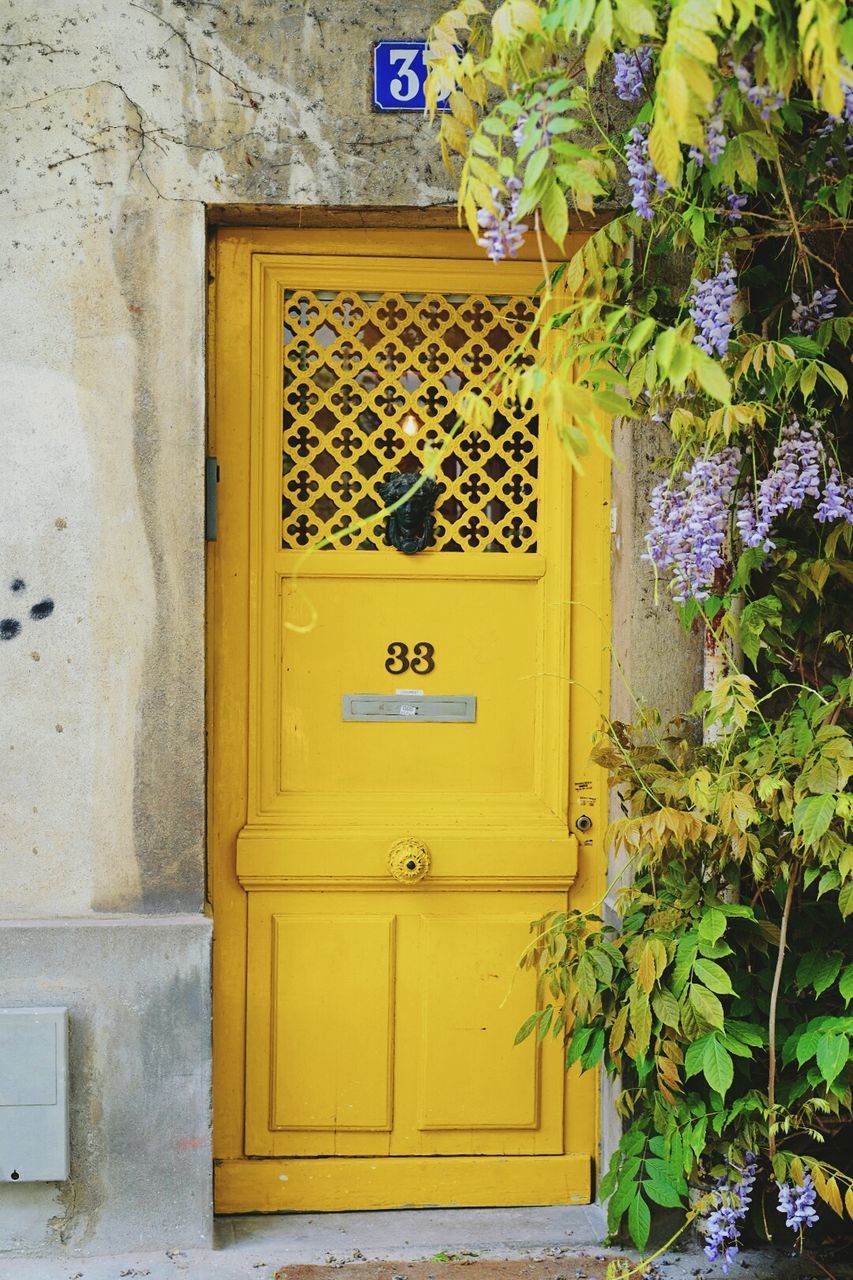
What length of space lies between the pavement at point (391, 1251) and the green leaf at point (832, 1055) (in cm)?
91

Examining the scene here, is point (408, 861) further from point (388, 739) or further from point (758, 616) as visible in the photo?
point (758, 616)

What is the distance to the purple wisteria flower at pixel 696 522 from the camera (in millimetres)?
3088

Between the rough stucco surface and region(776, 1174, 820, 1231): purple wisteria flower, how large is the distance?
154 centimetres

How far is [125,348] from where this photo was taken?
11.8 ft

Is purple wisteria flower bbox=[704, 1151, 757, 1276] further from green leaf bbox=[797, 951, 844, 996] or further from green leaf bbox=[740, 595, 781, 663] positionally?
green leaf bbox=[740, 595, 781, 663]

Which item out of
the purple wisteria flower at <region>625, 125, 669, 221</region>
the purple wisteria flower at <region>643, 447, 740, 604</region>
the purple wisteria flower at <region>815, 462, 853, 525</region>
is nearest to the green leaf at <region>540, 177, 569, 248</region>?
the purple wisteria flower at <region>625, 125, 669, 221</region>

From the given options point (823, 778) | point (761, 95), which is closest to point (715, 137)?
point (761, 95)

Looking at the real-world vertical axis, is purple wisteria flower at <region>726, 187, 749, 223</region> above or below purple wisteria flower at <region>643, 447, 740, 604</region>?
above

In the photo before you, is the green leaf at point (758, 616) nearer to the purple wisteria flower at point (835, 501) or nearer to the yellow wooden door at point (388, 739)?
the purple wisteria flower at point (835, 501)

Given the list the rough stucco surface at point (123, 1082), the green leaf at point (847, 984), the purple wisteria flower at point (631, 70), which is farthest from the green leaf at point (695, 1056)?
the purple wisteria flower at point (631, 70)

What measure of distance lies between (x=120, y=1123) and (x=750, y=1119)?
168cm

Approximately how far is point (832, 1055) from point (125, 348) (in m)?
2.54

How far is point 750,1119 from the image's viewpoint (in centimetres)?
325

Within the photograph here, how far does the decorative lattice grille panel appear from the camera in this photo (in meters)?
3.85
